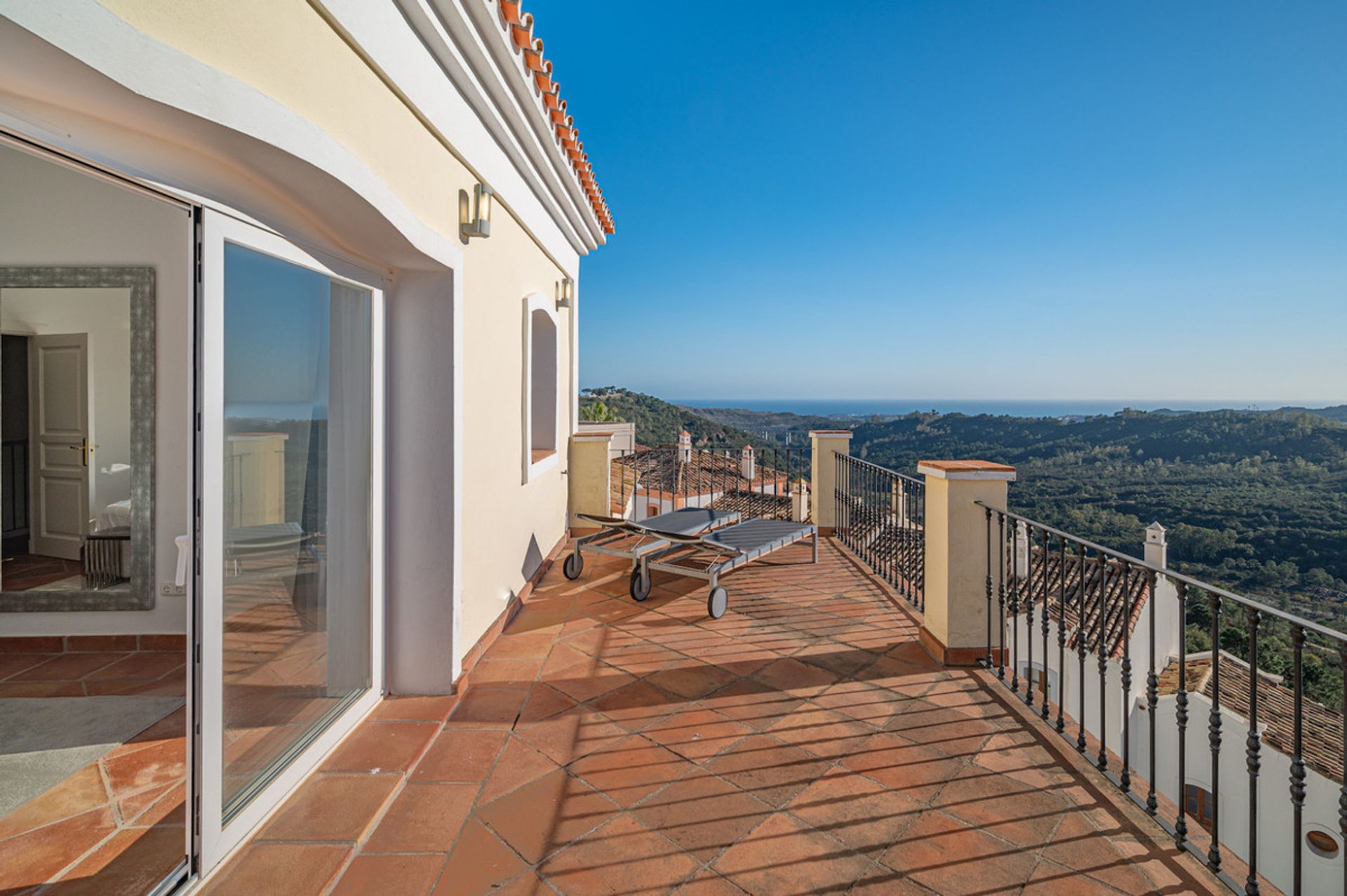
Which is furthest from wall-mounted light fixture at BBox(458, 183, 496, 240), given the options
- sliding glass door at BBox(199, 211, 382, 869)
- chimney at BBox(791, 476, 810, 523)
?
chimney at BBox(791, 476, 810, 523)

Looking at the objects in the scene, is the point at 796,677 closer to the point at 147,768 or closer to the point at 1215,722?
the point at 1215,722

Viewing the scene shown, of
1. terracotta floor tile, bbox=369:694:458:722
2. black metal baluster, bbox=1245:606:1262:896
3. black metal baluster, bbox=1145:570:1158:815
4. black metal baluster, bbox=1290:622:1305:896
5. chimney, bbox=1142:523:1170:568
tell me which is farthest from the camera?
chimney, bbox=1142:523:1170:568

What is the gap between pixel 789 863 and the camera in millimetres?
2117

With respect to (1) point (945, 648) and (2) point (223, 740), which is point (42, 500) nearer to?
(2) point (223, 740)

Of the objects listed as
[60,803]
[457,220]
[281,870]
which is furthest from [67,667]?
[457,220]

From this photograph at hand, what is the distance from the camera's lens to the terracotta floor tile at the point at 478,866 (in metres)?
1.98

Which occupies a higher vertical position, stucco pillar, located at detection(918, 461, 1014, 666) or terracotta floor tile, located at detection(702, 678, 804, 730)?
stucco pillar, located at detection(918, 461, 1014, 666)

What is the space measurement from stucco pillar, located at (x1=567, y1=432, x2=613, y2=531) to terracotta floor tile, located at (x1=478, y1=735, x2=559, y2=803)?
4.80m

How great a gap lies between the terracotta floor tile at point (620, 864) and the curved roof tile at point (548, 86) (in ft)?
12.3

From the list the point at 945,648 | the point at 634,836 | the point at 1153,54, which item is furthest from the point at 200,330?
the point at 1153,54

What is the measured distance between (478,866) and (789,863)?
104cm

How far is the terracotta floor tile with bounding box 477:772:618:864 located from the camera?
221cm

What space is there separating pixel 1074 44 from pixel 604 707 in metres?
16.6

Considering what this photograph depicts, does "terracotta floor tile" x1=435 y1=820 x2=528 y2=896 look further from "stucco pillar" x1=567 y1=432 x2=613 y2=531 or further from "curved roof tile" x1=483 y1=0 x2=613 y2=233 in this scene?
"stucco pillar" x1=567 y1=432 x2=613 y2=531
